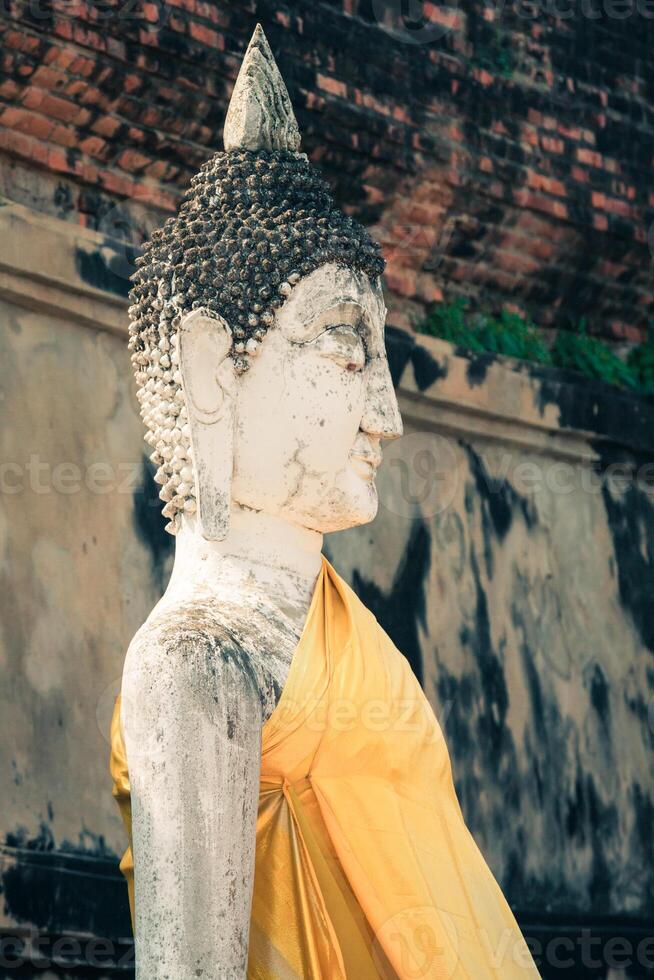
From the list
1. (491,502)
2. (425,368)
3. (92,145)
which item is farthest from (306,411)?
(491,502)

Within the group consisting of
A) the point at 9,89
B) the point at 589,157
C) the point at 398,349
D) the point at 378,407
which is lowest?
the point at 378,407

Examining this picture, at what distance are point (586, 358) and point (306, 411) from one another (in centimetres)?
418

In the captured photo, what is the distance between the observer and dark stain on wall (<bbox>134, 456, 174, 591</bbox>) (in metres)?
6.47

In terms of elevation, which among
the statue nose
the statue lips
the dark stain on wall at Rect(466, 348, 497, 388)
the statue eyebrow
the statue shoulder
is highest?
the dark stain on wall at Rect(466, 348, 497, 388)

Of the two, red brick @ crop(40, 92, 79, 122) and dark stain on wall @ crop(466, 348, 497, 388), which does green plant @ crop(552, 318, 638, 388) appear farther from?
red brick @ crop(40, 92, 79, 122)

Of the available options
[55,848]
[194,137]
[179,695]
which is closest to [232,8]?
[194,137]

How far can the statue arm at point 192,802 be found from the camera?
3646mm

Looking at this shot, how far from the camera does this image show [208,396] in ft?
13.7

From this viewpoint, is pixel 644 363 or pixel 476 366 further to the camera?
pixel 644 363

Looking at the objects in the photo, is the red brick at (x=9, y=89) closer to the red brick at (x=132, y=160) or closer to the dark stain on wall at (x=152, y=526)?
the red brick at (x=132, y=160)

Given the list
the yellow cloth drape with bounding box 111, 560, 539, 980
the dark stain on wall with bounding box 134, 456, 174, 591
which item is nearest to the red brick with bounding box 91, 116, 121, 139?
the dark stain on wall with bounding box 134, 456, 174, 591

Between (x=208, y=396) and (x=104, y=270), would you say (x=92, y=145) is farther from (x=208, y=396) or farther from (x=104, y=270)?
(x=208, y=396)

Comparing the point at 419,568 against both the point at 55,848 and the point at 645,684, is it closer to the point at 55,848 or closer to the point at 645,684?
the point at 645,684

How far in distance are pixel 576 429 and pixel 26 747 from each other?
2.95 m
